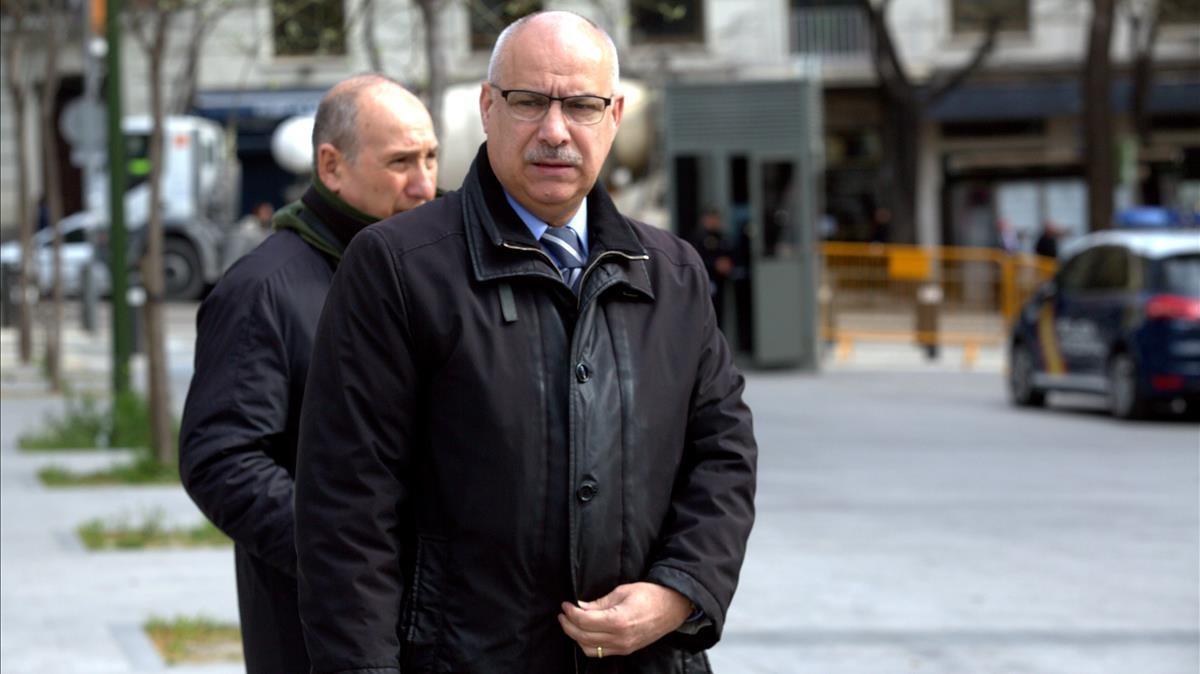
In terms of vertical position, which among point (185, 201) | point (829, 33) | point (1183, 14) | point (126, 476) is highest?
point (1183, 14)

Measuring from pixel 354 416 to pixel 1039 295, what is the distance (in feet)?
59.9

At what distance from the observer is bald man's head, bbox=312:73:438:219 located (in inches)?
172

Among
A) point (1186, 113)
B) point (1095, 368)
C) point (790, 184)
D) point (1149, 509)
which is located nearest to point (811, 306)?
point (790, 184)

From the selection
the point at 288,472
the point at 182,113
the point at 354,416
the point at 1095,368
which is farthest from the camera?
the point at 182,113

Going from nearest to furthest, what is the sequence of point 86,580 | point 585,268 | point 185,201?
point 585,268, point 86,580, point 185,201

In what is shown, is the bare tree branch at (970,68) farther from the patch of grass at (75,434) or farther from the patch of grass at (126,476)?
the patch of grass at (126,476)

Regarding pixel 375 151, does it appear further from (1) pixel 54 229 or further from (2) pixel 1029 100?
(2) pixel 1029 100

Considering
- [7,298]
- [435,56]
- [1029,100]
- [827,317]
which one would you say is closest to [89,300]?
[7,298]

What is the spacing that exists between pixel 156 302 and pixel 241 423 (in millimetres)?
9017

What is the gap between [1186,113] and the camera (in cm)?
4391

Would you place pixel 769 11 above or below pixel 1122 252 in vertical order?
above

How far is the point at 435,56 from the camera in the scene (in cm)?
1295

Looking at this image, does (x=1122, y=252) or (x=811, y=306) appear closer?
(x=1122, y=252)

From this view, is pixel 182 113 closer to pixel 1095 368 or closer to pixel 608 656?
pixel 1095 368
